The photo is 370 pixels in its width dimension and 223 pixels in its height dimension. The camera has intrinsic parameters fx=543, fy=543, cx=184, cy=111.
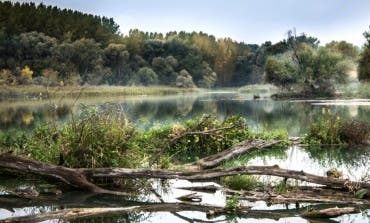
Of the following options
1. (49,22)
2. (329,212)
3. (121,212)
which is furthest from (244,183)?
(49,22)

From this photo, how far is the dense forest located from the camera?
209 feet

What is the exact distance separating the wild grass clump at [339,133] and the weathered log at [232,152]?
155 cm

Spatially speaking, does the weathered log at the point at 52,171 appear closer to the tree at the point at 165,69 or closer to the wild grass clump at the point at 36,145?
the wild grass clump at the point at 36,145

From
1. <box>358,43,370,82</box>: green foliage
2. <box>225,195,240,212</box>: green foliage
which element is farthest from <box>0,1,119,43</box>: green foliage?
<box>225,195,240,212</box>: green foliage

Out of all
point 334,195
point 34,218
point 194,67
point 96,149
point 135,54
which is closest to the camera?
point 34,218

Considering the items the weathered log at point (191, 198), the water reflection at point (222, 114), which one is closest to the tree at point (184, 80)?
the water reflection at point (222, 114)

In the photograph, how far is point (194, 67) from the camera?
119062 mm

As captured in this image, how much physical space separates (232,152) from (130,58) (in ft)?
309

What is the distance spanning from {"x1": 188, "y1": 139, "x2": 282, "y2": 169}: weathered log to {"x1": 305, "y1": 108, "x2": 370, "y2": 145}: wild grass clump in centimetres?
155

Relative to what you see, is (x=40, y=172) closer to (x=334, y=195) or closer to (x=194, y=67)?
(x=334, y=195)

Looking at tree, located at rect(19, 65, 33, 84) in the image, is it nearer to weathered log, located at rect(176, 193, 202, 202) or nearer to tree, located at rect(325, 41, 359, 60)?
tree, located at rect(325, 41, 359, 60)

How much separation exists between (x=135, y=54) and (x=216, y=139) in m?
92.5

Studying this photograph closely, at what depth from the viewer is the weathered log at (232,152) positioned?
12.7 metres

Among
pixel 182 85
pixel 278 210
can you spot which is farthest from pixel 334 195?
pixel 182 85
